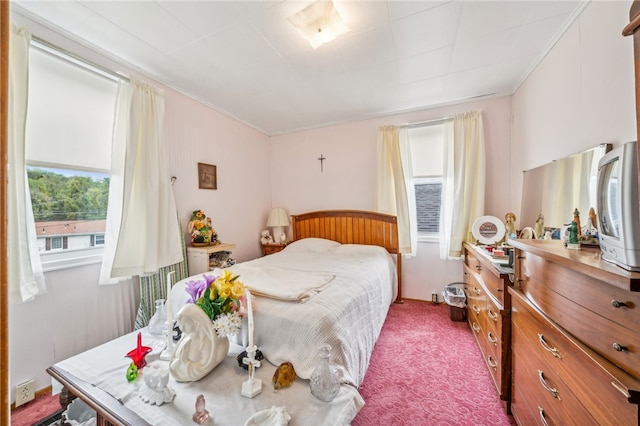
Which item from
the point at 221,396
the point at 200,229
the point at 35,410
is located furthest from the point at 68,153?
the point at 221,396

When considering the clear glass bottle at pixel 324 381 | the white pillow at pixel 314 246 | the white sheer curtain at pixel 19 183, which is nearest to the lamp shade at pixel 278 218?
the white pillow at pixel 314 246

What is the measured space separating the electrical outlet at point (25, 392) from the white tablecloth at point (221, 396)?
60 cm

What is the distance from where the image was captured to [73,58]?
5.92 ft

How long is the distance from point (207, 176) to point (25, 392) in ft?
7.28

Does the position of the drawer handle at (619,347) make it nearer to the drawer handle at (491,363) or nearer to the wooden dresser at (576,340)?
the wooden dresser at (576,340)

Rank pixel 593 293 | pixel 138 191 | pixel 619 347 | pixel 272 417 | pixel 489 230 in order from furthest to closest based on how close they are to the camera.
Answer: pixel 489 230 → pixel 138 191 → pixel 272 417 → pixel 593 293 → pixel 619 347

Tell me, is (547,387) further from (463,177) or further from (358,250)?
(463,177)

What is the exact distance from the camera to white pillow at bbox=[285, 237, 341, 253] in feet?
10.7

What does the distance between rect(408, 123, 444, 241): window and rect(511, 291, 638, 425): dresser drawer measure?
1992mm

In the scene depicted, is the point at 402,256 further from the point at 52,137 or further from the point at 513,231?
the point at 52,137

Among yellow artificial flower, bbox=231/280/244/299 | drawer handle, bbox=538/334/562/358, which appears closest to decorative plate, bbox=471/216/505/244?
drawer handle, bbox=538/334/562/358

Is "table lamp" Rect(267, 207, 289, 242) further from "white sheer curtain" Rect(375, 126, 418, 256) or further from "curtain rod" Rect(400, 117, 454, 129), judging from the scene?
"curtain rod" Rect(400, 117, 454, 129)

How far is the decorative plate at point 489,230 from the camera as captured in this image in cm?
241

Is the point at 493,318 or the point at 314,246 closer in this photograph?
the point at 493,318
